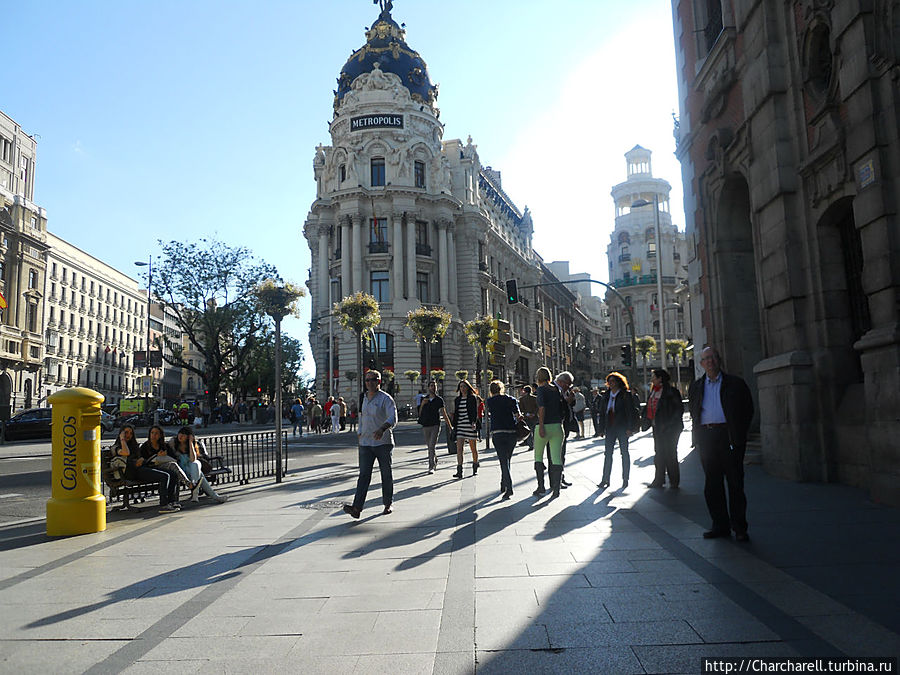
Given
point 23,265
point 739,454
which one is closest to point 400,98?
point 23,265

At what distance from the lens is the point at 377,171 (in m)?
55.2

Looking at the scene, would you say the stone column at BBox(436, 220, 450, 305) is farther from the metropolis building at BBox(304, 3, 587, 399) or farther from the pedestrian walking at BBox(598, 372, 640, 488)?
the pedestrian walking at BBox(598, 372, 640, 488)

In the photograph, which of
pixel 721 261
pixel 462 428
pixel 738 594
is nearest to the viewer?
pixel 738 594

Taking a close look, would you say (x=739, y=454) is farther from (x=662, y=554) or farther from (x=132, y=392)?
(x=132, y=392)

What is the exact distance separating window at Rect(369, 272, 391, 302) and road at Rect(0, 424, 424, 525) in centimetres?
2615

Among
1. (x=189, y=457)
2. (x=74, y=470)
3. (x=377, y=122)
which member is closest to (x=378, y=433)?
(x=189, y=457)

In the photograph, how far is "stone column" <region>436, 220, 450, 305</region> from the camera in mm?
55156

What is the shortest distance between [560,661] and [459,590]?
5.10ft

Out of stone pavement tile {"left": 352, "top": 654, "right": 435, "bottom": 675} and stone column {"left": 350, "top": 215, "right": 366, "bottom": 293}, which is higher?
stone column {"left": 350, "top": 215, "right": 366, "bottom": 293}

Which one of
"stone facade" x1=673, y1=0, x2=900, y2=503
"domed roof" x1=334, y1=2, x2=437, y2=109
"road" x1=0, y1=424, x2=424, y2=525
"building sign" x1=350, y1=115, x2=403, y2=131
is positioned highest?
"domed roof" x1=334, y1=2, x2=437, y2=109

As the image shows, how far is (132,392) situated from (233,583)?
294 ft

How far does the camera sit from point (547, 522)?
7.84 metres

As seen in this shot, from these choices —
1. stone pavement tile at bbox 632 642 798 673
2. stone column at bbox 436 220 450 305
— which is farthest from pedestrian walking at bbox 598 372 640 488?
stone column at bbox 436 220 450 305

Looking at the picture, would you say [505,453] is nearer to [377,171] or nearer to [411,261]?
[411,261]
